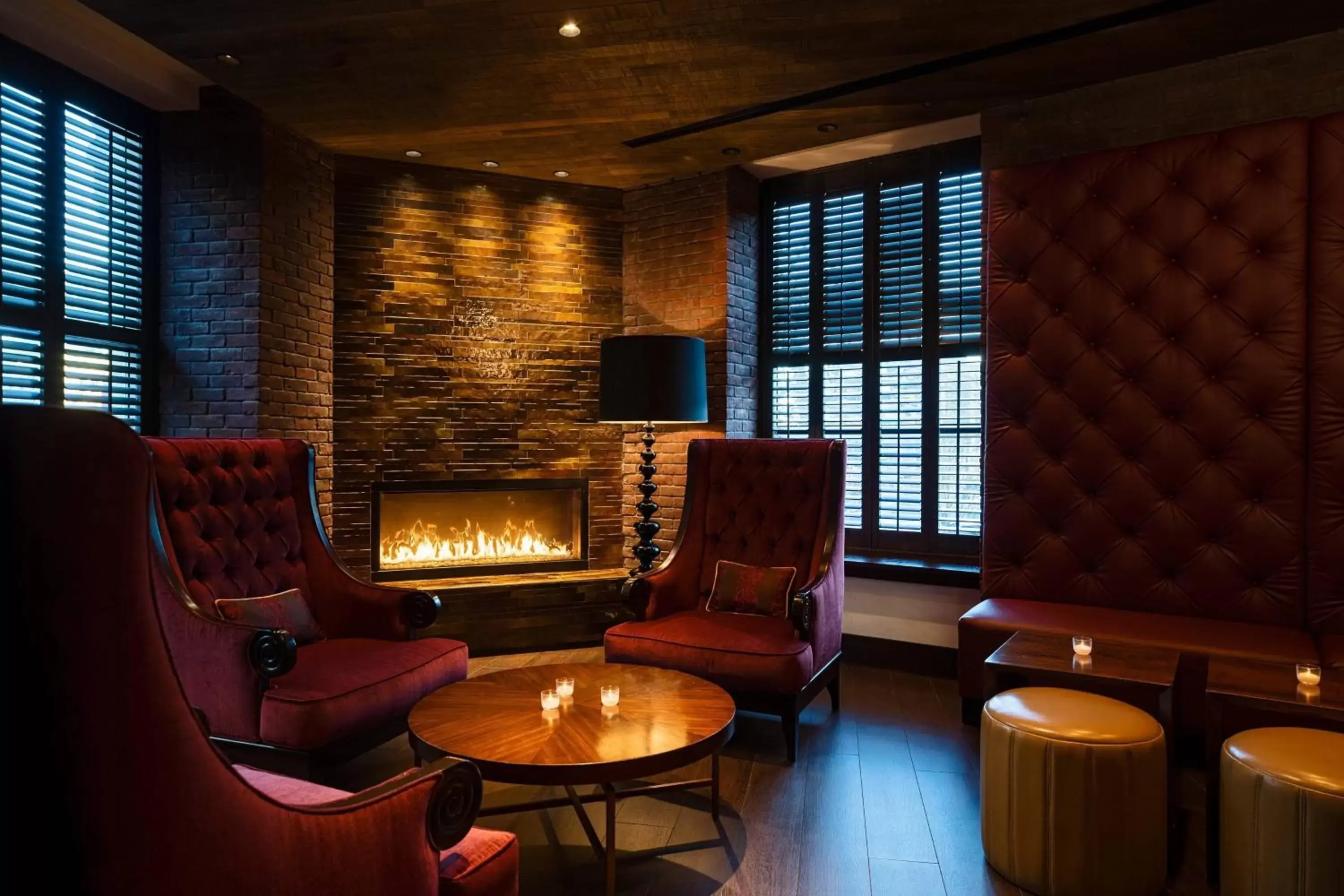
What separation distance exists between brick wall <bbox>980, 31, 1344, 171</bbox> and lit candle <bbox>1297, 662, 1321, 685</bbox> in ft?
7.59

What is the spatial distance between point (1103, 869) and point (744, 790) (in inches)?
42.0

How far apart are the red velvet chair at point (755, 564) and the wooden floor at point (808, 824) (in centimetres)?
21

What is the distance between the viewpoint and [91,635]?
746 mm

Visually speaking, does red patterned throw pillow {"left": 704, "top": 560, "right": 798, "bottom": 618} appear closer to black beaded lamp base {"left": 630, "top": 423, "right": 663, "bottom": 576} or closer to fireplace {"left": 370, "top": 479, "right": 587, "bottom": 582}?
black beaded lamp base {"left": 630, "top": 423, "right": 663, "bottom": 576}

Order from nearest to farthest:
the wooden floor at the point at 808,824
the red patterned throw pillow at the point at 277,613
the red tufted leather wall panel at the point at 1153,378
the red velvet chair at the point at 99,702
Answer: the red velvet chair at the point at 99,702 < the wooden floor at the point at 808,824 < the red patterned throw pillow at the point at 277,613 < the red tufted leather wall panel at the point at 1153,378

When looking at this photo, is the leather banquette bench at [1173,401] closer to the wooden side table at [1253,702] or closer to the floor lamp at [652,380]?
the wooden side table at [1253,702]

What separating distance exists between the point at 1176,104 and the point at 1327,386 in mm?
1395

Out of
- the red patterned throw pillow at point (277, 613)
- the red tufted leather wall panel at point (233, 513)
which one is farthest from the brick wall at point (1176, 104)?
the red patterned throw pillow at point (277, 613)

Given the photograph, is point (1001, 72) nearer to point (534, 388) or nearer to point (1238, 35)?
point (1238, 35)

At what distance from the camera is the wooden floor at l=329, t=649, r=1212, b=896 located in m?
2.02

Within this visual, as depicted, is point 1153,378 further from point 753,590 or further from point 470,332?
point 470,332

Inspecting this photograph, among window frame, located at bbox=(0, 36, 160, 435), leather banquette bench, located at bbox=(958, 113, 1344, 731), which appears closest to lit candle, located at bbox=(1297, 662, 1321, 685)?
leather banquette bench, located at bbox=(958, 113, 1344, 731)

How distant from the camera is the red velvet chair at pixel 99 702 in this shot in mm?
716

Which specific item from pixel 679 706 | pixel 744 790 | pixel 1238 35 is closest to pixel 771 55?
pixel 1238 35
